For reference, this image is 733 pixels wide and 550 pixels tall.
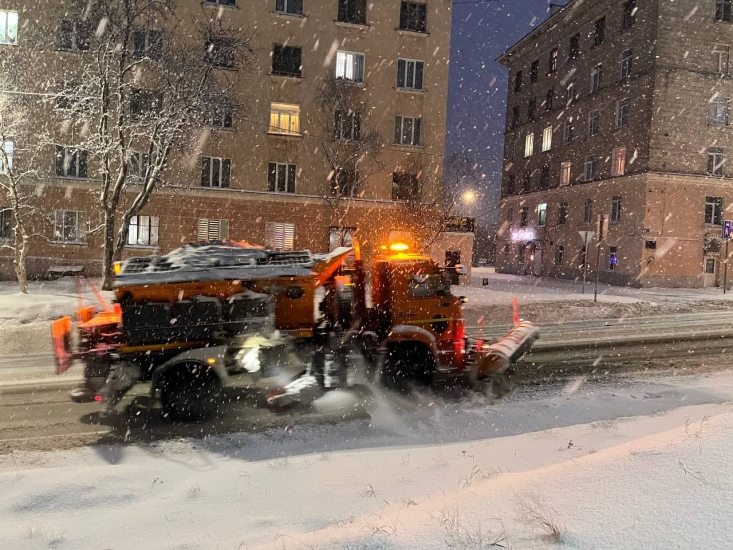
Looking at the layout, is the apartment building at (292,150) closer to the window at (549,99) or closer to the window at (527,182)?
the window at (549,99)

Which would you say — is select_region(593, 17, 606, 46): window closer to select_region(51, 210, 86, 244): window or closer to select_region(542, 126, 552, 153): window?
select_region(542, 126, 552, 153): window

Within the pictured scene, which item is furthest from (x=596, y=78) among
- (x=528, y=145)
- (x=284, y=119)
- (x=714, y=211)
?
(x=284, y=119)

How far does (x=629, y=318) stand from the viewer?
1842 cm

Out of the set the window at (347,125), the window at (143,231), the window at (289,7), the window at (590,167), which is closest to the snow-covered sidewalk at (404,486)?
the window at (347,125)

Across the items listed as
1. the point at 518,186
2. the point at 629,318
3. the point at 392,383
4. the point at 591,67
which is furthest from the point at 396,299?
the point at 518,186

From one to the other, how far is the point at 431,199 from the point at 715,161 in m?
19.8

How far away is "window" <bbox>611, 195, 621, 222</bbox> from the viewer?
36062mm

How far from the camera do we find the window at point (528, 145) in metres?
49.6

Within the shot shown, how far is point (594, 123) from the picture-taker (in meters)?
39.7

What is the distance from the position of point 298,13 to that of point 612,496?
28.5 m

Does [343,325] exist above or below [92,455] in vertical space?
above

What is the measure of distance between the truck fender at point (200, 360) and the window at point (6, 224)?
879 inches

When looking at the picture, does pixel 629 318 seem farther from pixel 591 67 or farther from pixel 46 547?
pixel 591 67

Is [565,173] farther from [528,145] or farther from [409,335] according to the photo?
[409,335]
